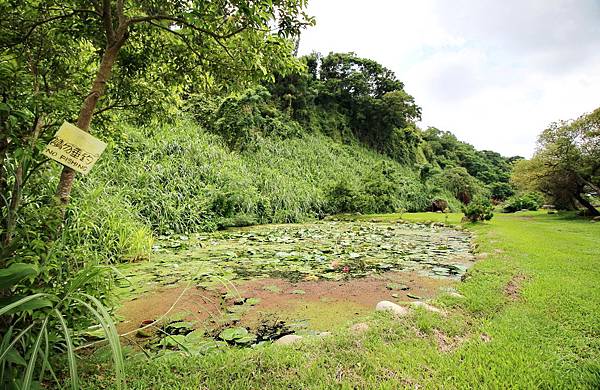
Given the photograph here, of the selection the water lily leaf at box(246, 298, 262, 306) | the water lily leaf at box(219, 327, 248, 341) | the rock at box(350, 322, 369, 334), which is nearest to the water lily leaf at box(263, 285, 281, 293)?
the water lily leaf at box(246, 298, 262, 306)

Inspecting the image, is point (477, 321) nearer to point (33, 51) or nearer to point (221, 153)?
point (33, 51)

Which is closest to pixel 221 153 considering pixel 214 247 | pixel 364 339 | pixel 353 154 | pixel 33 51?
pixel 214 247

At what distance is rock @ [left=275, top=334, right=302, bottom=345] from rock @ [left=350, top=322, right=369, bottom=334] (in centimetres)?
36

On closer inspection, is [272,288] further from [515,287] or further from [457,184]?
[457,184]

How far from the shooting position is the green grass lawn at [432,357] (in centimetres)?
152

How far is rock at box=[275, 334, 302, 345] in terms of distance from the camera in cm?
192

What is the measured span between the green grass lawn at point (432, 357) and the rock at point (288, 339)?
0.10 metres

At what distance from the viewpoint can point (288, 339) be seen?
→ 6.51ft

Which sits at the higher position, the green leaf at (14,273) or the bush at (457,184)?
the bush at (457,184)

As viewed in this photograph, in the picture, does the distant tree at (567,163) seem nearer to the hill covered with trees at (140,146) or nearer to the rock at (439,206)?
the rock at (439,206)

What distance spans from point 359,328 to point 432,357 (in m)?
0.47

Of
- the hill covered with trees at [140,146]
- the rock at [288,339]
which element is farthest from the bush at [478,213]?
the rock at [288,339]

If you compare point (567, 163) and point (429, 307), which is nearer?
point (429, 307)

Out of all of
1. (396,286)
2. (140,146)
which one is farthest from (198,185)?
(396,286)
